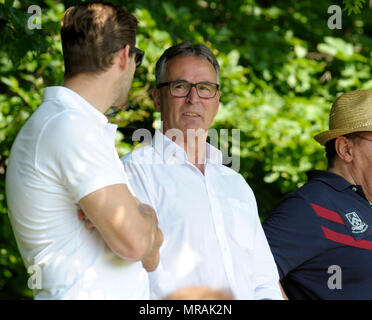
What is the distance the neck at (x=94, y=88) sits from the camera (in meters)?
1.76

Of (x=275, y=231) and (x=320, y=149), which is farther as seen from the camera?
(x=320, y=149)

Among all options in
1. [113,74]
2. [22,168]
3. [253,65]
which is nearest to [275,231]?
[113,74]

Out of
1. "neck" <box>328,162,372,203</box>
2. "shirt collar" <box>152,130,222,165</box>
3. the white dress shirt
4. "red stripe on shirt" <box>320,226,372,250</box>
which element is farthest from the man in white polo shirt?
"neck" <box>328,162,372,203</box>

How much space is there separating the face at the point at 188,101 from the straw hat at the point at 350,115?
70 cm

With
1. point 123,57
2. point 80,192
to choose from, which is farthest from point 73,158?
point 123,57

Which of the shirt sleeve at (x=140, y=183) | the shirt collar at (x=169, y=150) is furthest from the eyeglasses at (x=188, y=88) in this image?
the shirt sleeve at (x=140, y=183)

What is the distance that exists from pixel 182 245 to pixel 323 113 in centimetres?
255

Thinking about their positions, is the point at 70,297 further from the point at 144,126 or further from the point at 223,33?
the point at 223,33

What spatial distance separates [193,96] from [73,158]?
107 centimetres

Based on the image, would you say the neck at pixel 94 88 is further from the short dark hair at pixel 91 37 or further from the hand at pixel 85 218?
the hand at pixel 85 218

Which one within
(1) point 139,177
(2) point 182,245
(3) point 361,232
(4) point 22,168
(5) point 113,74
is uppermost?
(5) point 113,74

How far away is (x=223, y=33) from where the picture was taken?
14.7 feet

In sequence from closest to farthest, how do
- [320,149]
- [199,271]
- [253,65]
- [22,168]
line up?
[22,168] < [199,271] < [320,149] < [253,65]

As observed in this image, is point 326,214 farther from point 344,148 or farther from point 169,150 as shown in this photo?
point 169,150
